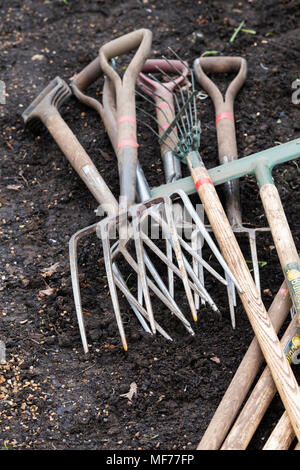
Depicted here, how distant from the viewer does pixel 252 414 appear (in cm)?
258

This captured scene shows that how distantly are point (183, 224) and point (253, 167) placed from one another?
0.48 m

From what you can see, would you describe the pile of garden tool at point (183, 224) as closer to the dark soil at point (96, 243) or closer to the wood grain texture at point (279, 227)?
the wood grain texture at point (279, 227)

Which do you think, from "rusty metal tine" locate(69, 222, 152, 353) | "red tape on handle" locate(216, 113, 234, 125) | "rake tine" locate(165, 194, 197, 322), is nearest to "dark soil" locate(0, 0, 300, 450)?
"rusty metal tine" locate(69, 222, 152, 353)

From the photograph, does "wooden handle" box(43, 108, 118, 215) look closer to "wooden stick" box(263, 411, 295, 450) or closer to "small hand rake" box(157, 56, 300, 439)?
"small hand rake" box(157, 56, 300, 439)

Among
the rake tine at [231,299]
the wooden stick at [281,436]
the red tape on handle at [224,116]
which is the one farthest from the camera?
the red tape on handle at [224,116]

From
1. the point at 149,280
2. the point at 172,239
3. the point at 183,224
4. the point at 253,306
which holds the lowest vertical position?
the point at 253,306

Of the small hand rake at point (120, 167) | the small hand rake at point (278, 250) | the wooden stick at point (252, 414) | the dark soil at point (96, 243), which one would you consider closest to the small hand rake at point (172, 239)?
the small hand rake at point (120, 167)

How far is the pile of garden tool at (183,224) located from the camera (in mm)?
2713

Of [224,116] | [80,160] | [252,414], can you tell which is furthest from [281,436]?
[224,116]

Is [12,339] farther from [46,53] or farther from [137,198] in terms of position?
[46,53]

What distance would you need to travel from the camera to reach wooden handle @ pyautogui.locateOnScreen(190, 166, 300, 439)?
8.43 ft

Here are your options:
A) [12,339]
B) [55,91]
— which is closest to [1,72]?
[55,91]

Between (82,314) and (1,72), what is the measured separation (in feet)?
7.56

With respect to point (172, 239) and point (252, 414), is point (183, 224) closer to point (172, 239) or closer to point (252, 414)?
point (172, 239)
